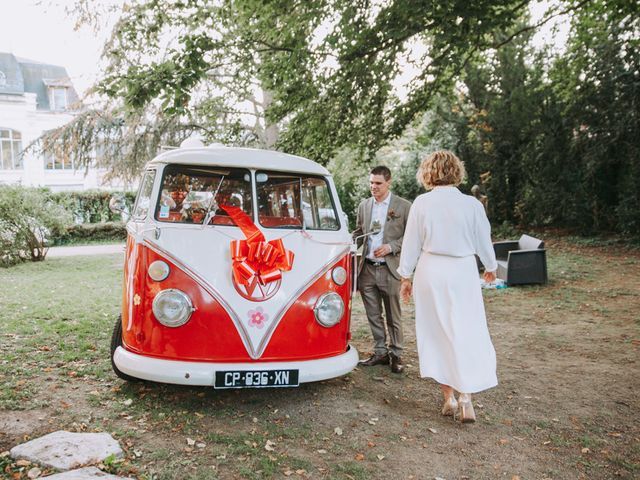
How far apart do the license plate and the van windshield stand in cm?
132

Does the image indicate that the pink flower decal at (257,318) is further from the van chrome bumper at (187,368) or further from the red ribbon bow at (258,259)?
the van chrome bumper at (187,368)

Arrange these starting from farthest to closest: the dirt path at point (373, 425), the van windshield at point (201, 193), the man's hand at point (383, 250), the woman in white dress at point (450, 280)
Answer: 1. the man's hand at point (383, 250)
2. the van windshield at point (201, 193)
3. the woman in white dress at point (450, 280)
4. the dirt path at point (373, 425)

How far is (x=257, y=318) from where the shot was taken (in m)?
4.25

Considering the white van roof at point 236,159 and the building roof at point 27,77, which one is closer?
the white van roof at point 236,159

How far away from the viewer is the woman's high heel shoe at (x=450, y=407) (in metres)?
4.51

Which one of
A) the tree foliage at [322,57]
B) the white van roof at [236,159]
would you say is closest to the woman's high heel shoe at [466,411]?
the white van roof at [236,159]

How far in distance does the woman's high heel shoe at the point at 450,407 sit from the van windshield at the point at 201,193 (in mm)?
2349

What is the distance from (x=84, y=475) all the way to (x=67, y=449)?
0.47 m

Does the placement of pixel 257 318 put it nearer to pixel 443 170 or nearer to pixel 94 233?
pixel 443 170

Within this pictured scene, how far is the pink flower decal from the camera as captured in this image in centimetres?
424

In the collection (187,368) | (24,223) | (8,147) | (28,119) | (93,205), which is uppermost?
(28,119)

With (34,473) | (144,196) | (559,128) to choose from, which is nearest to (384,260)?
(144,196)

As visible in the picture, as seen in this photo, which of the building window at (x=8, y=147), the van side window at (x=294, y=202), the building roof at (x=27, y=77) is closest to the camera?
the van side window at (x=294, y=202)

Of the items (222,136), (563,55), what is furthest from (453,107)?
(222,136)
